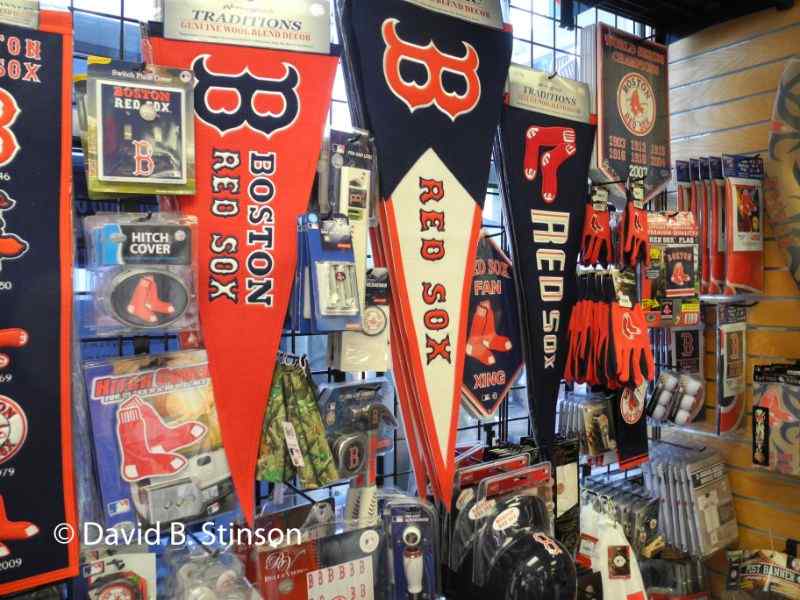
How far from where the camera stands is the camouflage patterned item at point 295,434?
55.0 inches

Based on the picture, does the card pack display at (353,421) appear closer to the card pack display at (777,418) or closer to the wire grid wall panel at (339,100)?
the wire grid wall panel at (339,100)

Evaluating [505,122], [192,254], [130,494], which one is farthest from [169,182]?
[505,122]

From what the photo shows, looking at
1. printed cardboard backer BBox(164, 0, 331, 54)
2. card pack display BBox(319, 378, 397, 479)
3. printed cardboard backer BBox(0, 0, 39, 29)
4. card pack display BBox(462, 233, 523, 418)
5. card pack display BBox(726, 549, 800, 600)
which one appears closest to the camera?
printed cardboard backer BBox(0, 0, 39, 29)

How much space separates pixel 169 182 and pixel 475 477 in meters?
1.04

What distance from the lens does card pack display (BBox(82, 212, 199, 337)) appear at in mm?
1176

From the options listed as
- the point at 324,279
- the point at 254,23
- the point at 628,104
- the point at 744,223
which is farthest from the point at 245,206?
the point at 744,223

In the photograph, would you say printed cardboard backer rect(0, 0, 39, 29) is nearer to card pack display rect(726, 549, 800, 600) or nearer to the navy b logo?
the navy b logo

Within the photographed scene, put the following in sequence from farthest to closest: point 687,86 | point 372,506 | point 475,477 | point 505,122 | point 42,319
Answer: point 687,86 < point 505,122 < point 475,477 < point 372,506 < point 42,319

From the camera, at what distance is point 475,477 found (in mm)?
1703

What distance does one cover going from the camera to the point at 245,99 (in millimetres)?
1392

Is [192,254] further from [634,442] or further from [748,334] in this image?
[748,334]

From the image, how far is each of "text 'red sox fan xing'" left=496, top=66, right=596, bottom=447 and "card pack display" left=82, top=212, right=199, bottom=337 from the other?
0.99 metres

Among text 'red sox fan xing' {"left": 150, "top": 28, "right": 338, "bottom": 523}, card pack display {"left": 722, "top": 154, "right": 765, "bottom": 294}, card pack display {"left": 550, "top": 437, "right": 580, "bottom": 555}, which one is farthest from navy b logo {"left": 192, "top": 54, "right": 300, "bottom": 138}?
card pack display {"left": 722, "top": 154, "right": 765, "bottom": 294}

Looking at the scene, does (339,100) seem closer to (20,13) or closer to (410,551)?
(20,13)
